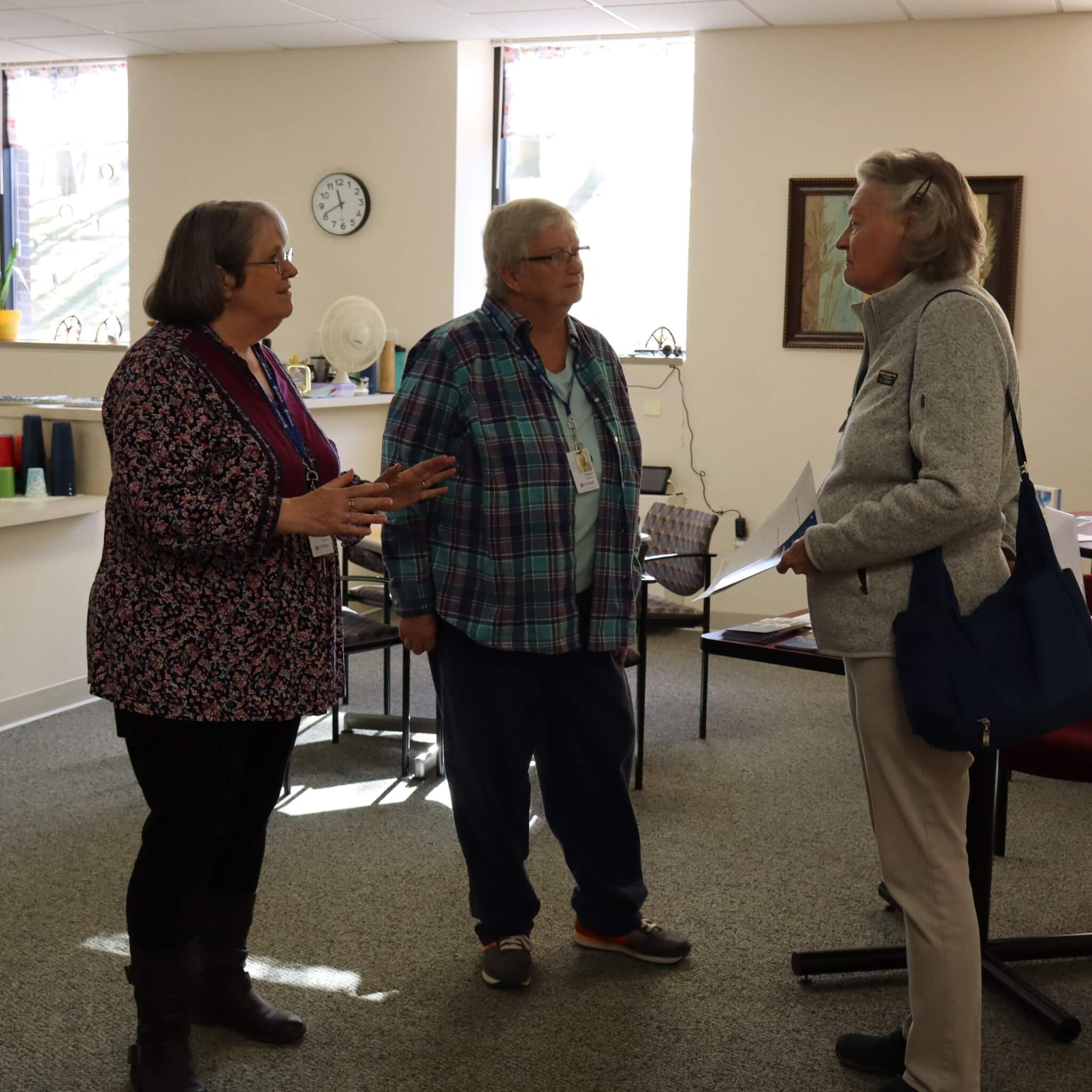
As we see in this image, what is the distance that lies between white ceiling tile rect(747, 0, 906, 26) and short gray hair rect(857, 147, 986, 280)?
4.18m

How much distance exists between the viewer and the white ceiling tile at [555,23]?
6043 millimetres

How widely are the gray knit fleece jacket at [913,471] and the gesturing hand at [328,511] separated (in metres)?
0.68

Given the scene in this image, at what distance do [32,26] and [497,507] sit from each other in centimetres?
584

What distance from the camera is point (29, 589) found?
436 centimetres

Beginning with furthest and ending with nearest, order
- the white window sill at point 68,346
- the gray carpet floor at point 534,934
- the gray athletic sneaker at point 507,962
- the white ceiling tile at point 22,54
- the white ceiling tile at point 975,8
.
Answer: the white window sill at point 68,346, the white ceiling tile at point 22,54, the white ceiling tile at point 975,8, the gray athletic sneaker at point 507,962, the gray carpet floor at point 534,934

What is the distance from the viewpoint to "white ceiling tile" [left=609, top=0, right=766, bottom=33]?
5711 millimetres

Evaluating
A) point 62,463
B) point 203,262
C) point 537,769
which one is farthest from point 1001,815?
point 62,463

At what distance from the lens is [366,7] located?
235 inches

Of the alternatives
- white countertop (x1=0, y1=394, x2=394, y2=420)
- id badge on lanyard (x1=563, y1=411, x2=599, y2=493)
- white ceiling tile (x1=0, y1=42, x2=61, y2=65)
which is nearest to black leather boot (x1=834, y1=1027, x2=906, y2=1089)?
id badge on lanyard (x1=563, y1=411, x2=599, y2=493)

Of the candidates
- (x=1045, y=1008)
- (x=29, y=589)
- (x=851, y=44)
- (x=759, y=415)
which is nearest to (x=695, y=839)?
(x=1045, y=1008)

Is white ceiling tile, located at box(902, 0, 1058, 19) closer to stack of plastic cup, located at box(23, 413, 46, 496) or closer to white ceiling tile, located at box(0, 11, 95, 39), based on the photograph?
stack of plastic cup, located at box(23, 413, 46, 496)

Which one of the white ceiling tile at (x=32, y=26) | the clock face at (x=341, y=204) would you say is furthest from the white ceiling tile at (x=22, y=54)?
the clock face at (x=341, y=204)

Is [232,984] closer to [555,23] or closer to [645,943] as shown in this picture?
[645,943]

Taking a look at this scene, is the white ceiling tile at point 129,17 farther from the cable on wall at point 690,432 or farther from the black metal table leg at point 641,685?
the black metal table leg at point 641,685
